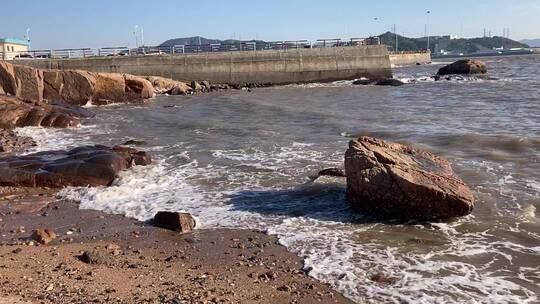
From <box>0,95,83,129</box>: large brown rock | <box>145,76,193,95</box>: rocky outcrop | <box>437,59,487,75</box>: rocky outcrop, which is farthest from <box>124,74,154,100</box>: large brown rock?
<box>437,59,487,75</box>: rocky outcrop

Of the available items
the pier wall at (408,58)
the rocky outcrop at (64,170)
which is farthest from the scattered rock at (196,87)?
the pier wall at (408,58)

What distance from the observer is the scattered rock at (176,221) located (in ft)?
27.9

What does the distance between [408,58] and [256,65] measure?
76.6 metres

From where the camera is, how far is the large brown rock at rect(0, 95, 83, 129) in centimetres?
2184

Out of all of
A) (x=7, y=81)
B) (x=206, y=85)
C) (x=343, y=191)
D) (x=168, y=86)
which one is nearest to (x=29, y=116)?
(x=7, y=81)

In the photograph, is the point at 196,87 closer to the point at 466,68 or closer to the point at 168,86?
the point at 168,86

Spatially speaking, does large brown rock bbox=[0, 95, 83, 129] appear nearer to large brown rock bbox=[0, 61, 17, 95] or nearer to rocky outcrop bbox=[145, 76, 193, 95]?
large brown rock bbox=[0, 61, 17, 95]

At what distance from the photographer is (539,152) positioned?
14297 mm

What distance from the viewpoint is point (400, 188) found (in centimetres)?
852

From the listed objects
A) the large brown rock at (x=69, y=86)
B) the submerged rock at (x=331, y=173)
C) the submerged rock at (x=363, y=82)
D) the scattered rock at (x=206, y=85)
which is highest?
the large brown rock at (x=69, y=86)

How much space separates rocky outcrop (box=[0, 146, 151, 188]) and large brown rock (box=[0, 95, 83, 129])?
9529mm

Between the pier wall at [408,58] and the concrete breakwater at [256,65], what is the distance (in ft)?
204

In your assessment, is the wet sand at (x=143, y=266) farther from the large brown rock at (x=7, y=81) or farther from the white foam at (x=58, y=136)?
the large brown rock at (x=7, y=81)

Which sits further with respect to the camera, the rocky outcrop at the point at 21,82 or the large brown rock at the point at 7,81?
the rocky outcrop at the point at 21,82
